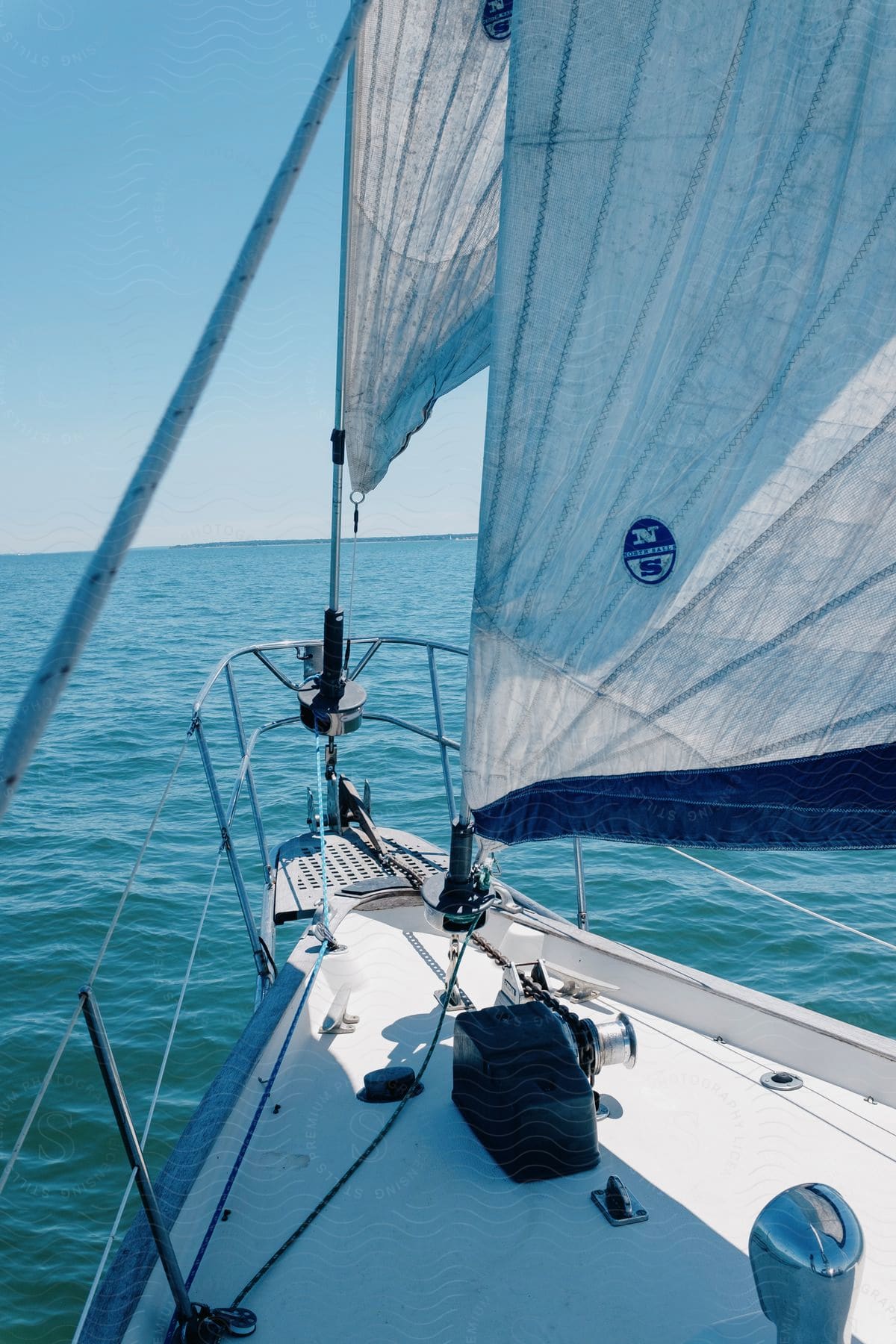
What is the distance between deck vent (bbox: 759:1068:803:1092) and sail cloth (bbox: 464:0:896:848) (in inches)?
42.6

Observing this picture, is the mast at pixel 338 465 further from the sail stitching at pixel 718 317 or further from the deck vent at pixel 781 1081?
the deck vent at pixel 781 1081

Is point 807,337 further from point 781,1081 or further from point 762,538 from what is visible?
point 781,1081

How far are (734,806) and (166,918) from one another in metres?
6.16

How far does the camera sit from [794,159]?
77.7 inches

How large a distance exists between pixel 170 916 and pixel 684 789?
6.08m

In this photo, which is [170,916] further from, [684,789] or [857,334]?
[857,334]

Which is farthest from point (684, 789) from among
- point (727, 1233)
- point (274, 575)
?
point (274, 575)

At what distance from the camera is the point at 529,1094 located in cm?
243

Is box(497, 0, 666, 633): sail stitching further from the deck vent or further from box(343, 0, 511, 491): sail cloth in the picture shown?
the deck vent

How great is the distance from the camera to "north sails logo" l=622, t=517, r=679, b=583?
2268mm

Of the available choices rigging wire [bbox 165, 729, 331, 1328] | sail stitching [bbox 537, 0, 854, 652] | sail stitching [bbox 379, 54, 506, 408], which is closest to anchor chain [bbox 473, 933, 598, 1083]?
rigging wire [bbox 165, 729, 331, 1328]

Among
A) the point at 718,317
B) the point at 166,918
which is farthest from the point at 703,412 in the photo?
the point at 166,918

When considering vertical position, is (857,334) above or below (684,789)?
above

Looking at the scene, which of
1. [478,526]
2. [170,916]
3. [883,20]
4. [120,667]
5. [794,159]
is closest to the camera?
[883,20]
